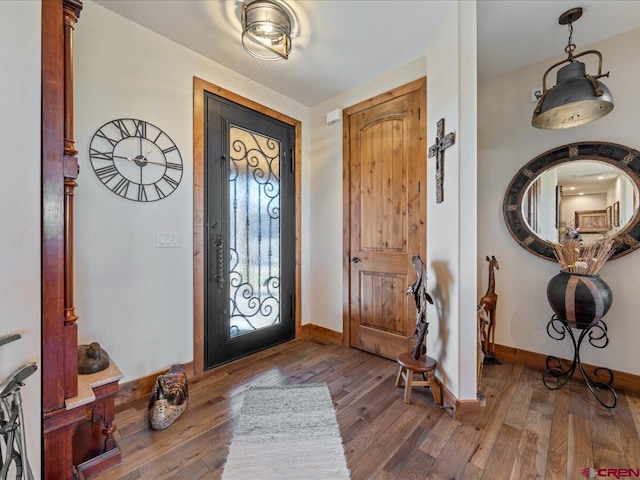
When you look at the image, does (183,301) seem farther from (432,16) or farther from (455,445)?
(432,16)

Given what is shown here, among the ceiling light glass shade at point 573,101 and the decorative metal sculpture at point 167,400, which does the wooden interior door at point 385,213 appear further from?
the decorative metal sculpture at point 167,400

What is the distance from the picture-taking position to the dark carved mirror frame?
6.57 ft

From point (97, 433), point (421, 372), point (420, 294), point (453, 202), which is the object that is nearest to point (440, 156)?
point (453, 202)

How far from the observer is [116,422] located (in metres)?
1.71

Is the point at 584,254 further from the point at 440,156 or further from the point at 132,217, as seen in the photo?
the point at 132,217

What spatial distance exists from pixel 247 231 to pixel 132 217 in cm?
96

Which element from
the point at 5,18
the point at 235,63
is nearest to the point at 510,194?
the point at 235,63

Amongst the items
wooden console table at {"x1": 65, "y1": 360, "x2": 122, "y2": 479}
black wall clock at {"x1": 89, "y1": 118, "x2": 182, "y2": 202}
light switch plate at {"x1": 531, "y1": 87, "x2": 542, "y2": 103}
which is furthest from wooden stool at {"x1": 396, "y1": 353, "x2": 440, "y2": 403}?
Answer: light switch plate at {"x1": 531, "y1": 87, "x2": 542, "y2": 103}

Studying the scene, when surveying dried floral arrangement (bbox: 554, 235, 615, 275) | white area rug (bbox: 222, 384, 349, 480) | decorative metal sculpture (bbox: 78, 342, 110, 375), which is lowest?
white area rug (bbox: 222, 384, 349, 480)

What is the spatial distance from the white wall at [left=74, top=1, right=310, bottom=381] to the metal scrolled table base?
9.80 feet

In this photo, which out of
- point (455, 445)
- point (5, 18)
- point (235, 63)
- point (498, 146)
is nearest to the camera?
point (5, 18)

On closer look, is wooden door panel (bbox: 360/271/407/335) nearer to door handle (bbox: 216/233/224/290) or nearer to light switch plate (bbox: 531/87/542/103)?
door handle (bbox: 216/233/224/290)

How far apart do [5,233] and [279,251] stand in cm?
210

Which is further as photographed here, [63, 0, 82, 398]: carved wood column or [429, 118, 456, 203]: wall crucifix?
[429, 118, 456, 203]: wall crucifix
